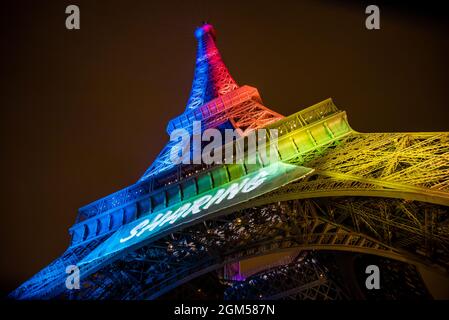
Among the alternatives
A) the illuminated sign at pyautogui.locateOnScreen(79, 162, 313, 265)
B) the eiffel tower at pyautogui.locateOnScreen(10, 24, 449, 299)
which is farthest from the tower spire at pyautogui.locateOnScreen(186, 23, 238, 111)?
the illuminated sign at pyautogui.locateOnScreen(79, 162, 313, 265)

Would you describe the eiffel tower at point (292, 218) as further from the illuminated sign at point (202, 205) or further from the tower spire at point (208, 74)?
the tower spire at point (208, 74)

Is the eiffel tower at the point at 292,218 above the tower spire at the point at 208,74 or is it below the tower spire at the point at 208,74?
below

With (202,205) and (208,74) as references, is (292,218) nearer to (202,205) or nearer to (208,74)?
(202,205)

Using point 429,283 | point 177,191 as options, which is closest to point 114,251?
point 177,191

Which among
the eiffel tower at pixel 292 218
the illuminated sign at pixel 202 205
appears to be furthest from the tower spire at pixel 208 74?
the illuminated sign at pixel 202 205
